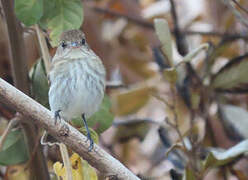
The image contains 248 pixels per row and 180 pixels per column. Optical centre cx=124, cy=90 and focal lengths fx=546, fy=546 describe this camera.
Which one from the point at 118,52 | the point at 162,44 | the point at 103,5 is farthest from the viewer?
→ the point at 103,5

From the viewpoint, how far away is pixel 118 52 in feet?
11.2

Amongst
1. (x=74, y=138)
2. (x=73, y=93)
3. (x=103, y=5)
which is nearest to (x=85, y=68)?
(x=73, y=93)

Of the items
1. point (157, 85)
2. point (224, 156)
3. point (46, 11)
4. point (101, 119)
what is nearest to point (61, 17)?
point (46, 11)

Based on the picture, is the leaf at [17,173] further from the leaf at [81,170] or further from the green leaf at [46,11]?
the green leaf at [46,11]

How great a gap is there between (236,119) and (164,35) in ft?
2.09

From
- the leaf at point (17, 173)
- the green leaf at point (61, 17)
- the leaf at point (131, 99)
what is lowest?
the leaf at point (131, 99)

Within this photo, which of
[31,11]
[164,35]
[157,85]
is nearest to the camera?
[31,11]

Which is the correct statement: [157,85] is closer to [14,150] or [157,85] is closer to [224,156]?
[224,156]

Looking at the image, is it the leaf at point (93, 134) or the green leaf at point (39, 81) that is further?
the green leaf at point (39, 81)

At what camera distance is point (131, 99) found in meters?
2.91

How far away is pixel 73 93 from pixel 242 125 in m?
0.79

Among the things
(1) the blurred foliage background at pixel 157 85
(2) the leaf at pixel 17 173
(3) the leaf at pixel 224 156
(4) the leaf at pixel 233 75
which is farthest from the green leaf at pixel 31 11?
(4) the leaf at pixel 233 75

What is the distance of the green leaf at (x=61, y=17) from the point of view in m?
2.03

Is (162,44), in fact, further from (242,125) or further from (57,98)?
(242,125)
